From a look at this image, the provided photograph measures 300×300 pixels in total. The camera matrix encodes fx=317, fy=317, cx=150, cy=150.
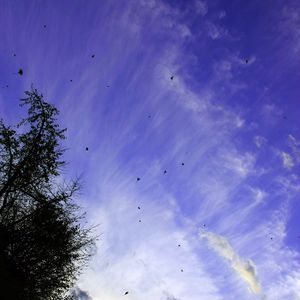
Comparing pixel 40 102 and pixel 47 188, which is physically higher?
pixel 40 102

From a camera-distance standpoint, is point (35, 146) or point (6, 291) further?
point (35, 146)

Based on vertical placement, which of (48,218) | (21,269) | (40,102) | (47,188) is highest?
(40,102)

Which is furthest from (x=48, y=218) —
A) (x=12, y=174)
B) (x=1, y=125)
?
(x=1, y=125)

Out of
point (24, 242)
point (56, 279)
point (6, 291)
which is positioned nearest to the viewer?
point (6, 291)

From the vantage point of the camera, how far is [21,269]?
74.8 feet

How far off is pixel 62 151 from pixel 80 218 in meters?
5.40

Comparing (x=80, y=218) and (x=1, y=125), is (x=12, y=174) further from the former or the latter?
(x=80, y=218)

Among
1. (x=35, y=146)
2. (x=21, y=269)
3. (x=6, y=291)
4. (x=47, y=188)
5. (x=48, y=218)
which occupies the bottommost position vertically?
(x=6, y=291)

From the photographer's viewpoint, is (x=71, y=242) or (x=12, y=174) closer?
(x=12, y=174)

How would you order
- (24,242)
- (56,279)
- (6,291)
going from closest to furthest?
(6,291) → (24,242) → (56,279)

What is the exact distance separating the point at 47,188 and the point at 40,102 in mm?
6235

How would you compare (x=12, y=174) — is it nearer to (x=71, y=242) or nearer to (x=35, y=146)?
(x=35, y=146)

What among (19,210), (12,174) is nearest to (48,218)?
(19,210)

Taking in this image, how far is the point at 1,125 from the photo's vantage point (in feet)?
73.5
